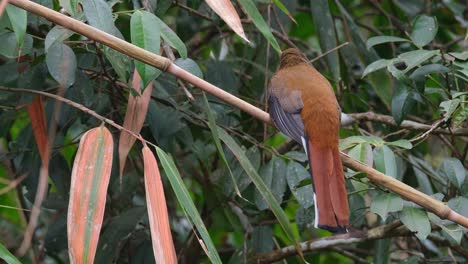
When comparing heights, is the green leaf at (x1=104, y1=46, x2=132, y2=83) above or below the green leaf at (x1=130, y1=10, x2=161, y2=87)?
below

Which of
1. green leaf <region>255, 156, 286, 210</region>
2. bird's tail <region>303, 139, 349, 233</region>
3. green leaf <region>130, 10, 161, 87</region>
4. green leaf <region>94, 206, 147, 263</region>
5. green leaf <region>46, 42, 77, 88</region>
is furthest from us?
green leaf <region>94, 206, 147, 263</region>

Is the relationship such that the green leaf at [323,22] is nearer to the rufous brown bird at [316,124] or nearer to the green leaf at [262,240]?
the rufous brown bird at [316,124]

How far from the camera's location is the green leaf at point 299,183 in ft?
10.6

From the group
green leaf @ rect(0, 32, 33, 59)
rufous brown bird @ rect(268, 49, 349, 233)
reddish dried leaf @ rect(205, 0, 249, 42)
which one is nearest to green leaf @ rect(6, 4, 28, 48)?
green leaf @ rect(0, 32, 33, 59)

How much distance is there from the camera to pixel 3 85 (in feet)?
10.8

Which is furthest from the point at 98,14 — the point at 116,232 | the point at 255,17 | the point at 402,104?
the point at 402,104

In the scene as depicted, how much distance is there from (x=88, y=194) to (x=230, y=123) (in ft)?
5.27

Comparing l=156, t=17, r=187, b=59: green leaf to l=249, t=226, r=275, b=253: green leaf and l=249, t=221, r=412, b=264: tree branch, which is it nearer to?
l=249, t=221, r=412, b=264: tree branch

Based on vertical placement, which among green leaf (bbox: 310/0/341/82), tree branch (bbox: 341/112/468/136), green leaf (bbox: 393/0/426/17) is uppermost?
green leaf (bbox: 310/0/341/82)

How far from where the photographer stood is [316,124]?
3197 mm

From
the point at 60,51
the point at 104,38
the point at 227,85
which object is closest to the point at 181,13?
the point at 227,85

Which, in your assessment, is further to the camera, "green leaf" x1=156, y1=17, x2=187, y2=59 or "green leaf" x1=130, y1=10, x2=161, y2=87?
"green leaf" x1=156, y1=17, x2=187, y2=59

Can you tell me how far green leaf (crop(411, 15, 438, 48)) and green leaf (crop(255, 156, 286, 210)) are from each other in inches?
28.5

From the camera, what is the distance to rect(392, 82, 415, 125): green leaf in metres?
3.37
